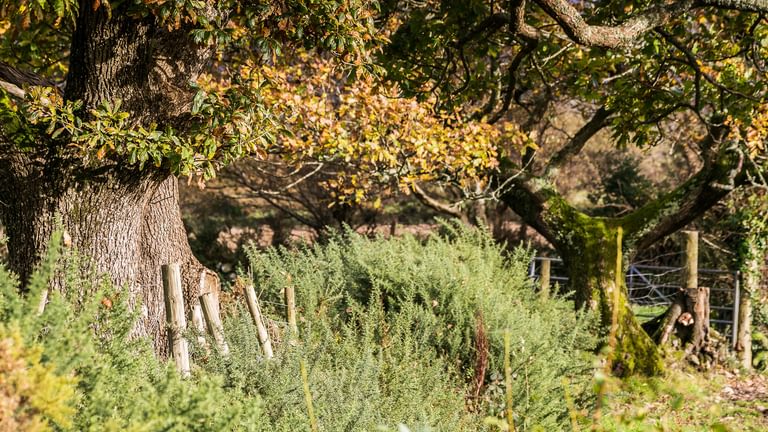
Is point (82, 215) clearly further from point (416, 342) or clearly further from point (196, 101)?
point (416, 342)

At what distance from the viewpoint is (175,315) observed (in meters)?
4.09

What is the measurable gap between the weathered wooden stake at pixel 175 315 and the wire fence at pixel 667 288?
22.4 feet

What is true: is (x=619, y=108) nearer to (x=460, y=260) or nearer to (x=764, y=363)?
(x=460, y=260)

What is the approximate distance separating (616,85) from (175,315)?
5.19m

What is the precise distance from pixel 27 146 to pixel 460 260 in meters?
4.92

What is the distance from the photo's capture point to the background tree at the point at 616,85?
6562mm

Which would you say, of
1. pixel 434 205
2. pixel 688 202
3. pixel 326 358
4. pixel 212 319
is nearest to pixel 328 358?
pixel 326 358

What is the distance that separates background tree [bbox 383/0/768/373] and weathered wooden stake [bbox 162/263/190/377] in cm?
335

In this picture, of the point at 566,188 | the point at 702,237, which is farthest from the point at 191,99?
the point at 566,188

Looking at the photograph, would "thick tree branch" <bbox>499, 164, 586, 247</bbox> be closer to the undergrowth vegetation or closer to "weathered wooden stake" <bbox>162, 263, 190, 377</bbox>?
the undergrowth vegetation

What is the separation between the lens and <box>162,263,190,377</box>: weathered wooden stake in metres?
3.99

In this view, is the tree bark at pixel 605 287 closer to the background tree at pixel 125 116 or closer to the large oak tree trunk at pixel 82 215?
the background tree at pixel 125 116

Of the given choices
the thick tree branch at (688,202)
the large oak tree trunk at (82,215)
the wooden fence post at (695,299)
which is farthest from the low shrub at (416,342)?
the wooden fence post at (695,299)

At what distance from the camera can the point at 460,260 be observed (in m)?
7.74
